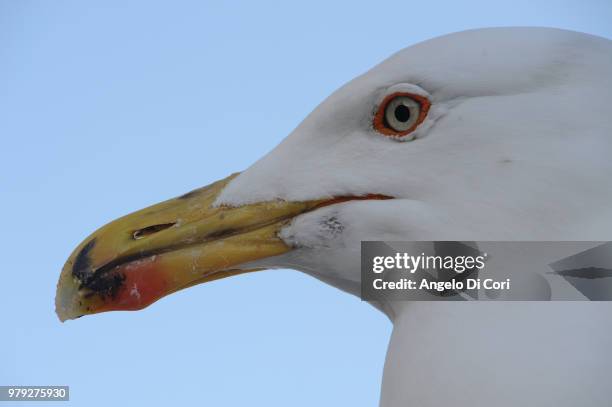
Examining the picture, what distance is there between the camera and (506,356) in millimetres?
3020

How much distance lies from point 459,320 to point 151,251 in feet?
4.12

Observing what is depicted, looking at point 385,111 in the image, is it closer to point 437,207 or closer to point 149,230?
point 437,207

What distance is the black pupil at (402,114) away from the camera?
3594 mm

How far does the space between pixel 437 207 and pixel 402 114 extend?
41 cm

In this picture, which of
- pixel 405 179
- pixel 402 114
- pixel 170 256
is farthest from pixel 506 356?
pixel 170 256

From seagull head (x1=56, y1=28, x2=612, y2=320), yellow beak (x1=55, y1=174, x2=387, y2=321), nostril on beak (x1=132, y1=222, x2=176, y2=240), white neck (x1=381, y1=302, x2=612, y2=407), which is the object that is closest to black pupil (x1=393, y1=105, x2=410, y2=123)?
seagull head (x1=56, y1=28, x2=612, y2=320)

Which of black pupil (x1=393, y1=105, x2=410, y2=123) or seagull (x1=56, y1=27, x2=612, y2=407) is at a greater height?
black pupil (x1=393, y1=105, x2=410, y2=123)

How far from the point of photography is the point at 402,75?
365cm

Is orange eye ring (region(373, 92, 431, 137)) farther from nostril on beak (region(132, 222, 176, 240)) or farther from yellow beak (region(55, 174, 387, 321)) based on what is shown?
nostril on beak (region(132, 222, 176, 240))

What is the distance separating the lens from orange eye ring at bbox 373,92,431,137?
3.58 meters

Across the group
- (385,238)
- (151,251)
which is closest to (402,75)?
(385,238)

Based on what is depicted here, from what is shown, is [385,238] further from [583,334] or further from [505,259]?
[583,334]

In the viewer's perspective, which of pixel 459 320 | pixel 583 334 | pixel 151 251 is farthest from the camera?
pixel 151 251

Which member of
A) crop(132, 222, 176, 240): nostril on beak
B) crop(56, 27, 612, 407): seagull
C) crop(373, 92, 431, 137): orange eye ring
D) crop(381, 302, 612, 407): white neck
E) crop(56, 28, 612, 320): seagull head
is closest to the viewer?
crop(381, 302, 612, 407): white neck
